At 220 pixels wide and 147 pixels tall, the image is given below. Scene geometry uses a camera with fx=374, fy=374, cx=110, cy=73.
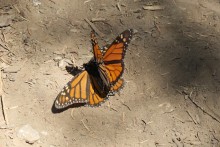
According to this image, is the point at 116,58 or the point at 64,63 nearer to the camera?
the point at 116,58

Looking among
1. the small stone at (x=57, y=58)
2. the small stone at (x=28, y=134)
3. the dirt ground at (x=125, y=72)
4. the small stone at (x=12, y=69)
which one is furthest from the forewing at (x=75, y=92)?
the small stone at (x=12, y=69)

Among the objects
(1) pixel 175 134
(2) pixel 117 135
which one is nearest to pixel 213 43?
(1) pixel 175 134

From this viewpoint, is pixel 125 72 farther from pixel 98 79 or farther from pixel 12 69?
pixel 12 69

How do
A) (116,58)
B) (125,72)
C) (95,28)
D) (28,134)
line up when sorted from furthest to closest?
(95,28)
(125,72)
(116,58)
(28,134)

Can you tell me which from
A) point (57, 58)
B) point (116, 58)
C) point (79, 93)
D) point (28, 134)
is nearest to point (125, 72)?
point (116, 58)

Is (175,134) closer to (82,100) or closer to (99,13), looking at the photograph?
(82,100)
